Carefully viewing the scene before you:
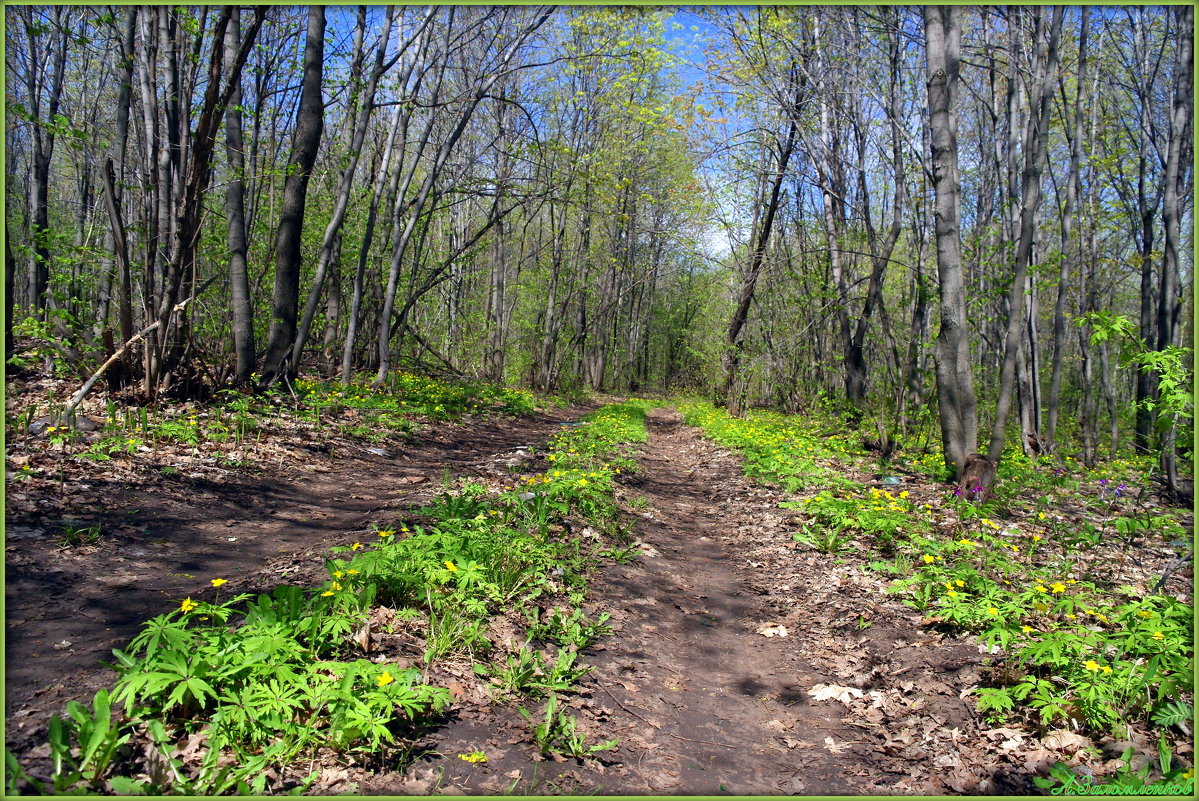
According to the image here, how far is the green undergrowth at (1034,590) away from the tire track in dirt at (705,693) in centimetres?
85

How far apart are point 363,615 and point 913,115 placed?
15.0 metres

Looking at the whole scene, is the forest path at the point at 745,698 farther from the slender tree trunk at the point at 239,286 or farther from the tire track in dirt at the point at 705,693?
the slender tree trunk at the point at 239,286

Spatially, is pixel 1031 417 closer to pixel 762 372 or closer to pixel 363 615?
pixel 762 372

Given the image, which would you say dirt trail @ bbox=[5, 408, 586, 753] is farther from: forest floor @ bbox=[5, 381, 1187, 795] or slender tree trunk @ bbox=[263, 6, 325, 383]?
slender tree trunk @ bbox=[263, 6, 325, 383]

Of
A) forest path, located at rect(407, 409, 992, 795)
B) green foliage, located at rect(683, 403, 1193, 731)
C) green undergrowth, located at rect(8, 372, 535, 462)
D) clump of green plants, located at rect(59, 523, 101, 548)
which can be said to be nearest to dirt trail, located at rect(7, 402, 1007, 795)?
→ forest path, located at rect(407, 409, 992, 795)

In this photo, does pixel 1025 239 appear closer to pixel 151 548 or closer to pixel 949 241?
pixel 949 241

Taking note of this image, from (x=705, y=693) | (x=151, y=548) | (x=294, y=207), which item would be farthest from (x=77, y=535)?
(x=294, y=207)

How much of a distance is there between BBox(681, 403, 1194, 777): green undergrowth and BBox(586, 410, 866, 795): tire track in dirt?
2.78 feet

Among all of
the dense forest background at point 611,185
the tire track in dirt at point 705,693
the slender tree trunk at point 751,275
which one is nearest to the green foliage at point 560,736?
the tire track in dirt at point 705,693

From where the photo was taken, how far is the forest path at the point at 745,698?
254 cm

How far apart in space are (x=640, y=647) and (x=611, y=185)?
13.9 meters

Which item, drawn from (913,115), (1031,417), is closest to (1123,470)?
(1031,417)

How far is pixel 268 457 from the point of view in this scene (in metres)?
6.81

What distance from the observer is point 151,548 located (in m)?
4.16
